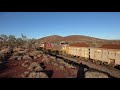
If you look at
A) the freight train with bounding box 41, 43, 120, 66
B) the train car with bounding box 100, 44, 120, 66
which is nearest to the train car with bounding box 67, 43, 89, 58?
Result: the freight train with bounding box 41, 43, 120, 66

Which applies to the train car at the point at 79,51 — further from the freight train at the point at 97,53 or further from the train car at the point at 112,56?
the train car at the point at 112,56

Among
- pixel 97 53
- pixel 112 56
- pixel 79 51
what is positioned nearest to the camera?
pixel 112 56

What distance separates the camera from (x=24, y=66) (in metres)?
12.7

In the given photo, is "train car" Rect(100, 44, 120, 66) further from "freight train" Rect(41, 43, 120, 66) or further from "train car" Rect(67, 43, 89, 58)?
"train car" Rect(67, 43, 89, 58)

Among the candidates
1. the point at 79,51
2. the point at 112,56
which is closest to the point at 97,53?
the point at 112,56

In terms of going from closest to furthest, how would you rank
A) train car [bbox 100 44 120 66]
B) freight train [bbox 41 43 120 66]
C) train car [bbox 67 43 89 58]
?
train car [bbox 100 44 120 66]
freight train [bbox 41 43 120 66]
train car [bbox 67 43 89 58]

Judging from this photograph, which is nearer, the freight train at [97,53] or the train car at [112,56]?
the train car at [112,56]

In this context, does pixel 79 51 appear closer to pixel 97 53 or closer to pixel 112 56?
pixel 97 53

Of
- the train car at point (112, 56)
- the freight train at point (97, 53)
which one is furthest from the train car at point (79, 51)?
the train car at point (112, 56)

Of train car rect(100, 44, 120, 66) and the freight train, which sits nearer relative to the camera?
train car rect(100, 44, 120, 66)

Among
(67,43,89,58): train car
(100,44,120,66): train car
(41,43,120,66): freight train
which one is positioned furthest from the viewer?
(67,43,89,58): train car
